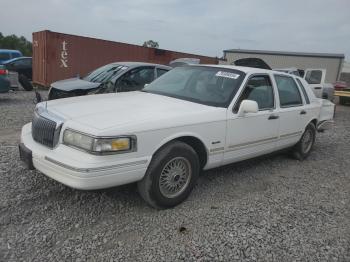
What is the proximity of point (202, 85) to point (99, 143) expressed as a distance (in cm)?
197

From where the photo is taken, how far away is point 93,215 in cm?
362

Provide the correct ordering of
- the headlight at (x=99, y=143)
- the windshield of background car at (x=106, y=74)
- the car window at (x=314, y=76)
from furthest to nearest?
1. the car window at (x=314, y=76)
2. the windshield of background car at (x=106, y=74)
3. the headlight at (x=99, y=143)

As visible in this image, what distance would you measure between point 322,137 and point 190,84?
16.8 ft

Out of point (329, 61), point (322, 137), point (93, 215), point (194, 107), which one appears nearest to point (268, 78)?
point (194, 107)

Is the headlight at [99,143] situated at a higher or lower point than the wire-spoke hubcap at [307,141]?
higher

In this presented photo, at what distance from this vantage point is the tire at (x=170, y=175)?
142 inches

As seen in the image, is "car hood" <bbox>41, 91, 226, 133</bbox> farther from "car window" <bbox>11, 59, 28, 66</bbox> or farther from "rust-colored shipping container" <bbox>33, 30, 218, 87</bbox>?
"car window" <bbox>11, 59, 28, 66</bbox>

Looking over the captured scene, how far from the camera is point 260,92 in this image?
196 inches

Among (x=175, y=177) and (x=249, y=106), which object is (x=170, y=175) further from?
(x=249, y=106)

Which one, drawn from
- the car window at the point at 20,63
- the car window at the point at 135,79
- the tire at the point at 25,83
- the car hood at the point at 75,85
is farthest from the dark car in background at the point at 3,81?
the car window at the point at 20,63

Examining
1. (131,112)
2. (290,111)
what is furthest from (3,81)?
(290,111)

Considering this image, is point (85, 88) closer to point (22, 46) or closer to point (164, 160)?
point (164, 160)

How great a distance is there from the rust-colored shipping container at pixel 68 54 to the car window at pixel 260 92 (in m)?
12.3

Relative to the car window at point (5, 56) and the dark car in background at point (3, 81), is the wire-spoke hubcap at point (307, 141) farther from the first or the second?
the car window at point (5, 56)
